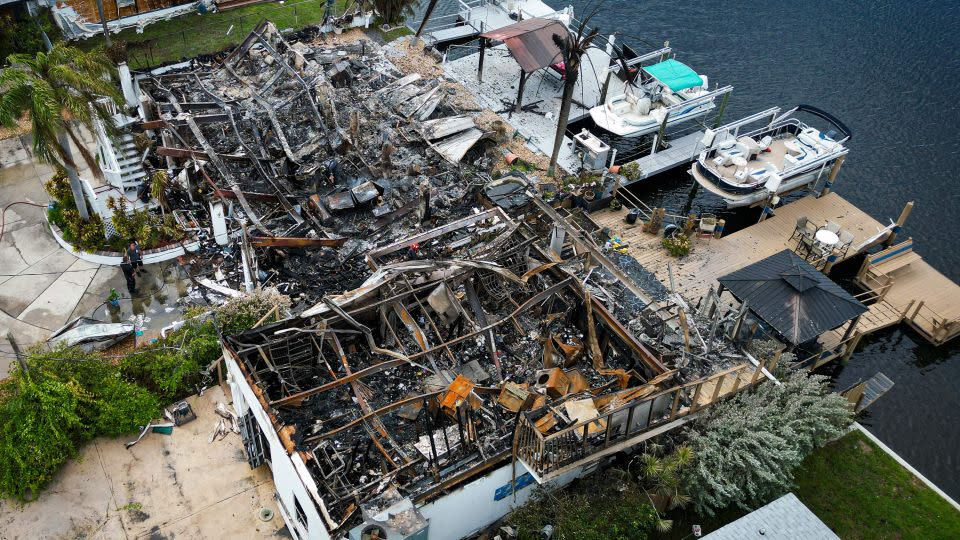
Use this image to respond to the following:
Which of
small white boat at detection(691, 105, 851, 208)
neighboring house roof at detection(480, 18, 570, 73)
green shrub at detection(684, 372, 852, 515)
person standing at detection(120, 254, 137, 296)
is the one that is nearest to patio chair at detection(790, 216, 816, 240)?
small white boat at detection(691, 105, 851, 208)

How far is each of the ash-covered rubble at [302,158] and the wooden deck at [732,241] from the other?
6173 mm

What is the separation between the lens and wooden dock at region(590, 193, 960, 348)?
84.9ft

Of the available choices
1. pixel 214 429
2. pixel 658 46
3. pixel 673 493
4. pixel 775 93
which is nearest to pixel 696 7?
pixel 658 46

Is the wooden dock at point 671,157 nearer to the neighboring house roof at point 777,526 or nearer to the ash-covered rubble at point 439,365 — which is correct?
the ash-covered rubble at point 439,365

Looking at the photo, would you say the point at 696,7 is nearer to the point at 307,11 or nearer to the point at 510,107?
the point at 510,107

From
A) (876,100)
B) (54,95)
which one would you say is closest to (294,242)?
(54,95)

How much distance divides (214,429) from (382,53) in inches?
834

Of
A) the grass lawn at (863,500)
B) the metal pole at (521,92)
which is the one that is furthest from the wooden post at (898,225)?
the metal pole at (521,92)

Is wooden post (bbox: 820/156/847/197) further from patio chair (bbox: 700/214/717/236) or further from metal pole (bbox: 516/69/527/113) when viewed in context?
metal pole (bbox: 516/69/527/113)

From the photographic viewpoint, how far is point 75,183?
24.6 metres

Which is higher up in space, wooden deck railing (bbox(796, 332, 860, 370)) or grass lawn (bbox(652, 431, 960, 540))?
wooden deck railing (bbox(796, 332, 860, 370))

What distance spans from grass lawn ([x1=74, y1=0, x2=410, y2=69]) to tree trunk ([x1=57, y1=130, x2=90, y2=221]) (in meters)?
11.0

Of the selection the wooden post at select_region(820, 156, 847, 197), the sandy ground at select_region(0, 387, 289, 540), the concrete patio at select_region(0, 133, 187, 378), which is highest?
the wooden post at select_region(820, 156, 847, 197)

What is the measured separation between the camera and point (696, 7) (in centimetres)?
4228
